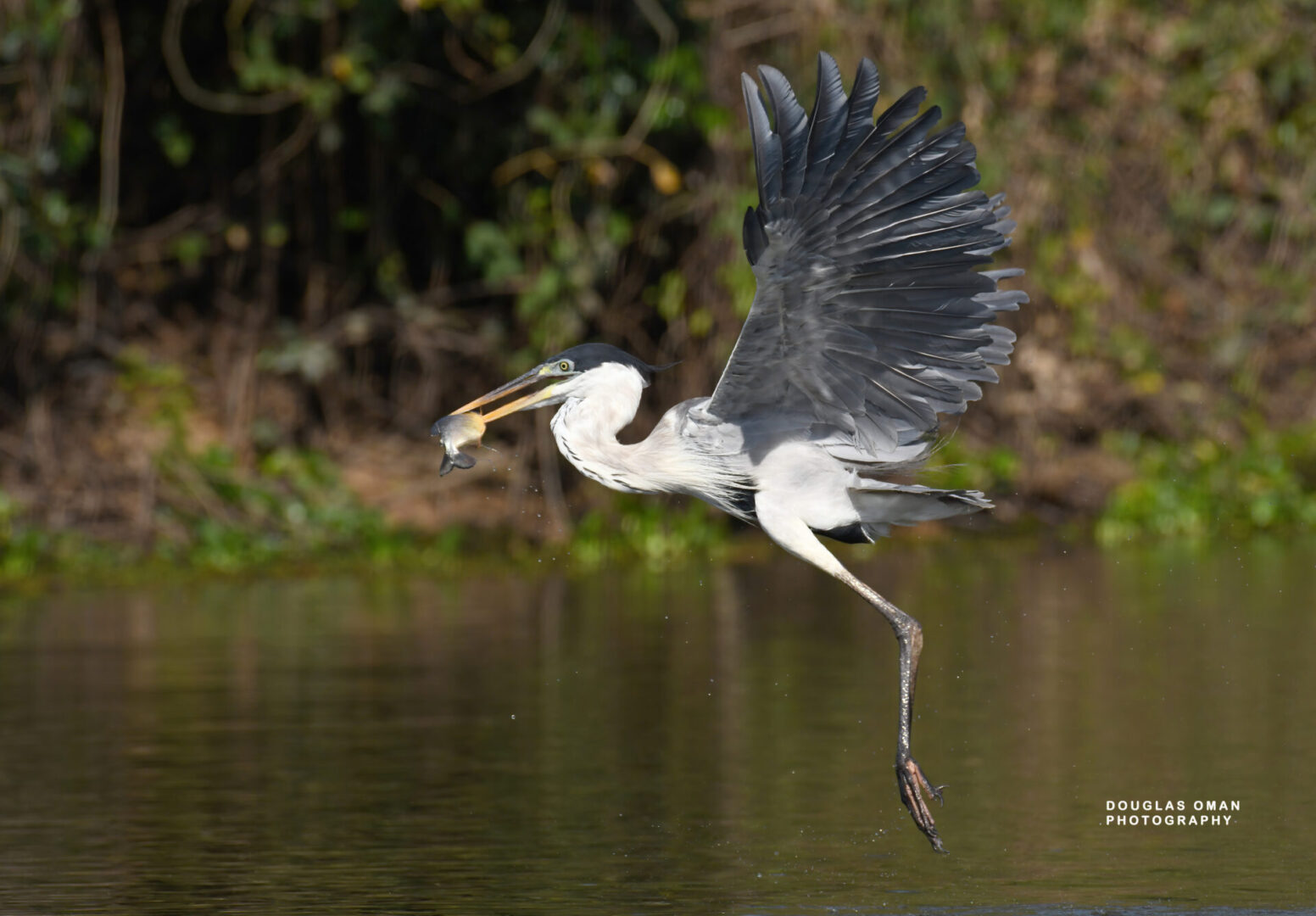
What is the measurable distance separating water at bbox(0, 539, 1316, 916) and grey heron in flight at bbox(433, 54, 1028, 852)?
0.57 meters

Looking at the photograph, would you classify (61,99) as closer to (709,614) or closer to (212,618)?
(212,618)

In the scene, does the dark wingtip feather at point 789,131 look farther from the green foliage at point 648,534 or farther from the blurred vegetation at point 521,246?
the green foliage at point 648,534

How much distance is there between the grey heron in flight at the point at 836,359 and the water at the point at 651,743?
1.86ft

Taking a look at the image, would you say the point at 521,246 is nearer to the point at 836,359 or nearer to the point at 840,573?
the point at 840,573

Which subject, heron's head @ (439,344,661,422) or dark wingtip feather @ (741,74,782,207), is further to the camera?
heron's head @ (439,344,661,422)

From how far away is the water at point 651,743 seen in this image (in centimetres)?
547

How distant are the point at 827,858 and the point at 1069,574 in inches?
239

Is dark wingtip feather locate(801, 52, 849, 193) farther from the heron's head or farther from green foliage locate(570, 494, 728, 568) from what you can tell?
green foliage locate(570, 494, 728, 568)

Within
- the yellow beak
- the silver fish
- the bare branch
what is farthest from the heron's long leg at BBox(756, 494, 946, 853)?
the bare branch

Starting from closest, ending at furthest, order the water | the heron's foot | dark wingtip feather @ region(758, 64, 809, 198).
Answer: dark wingtip feather @ region(758, 64, 809, 198) → the water → the heron's foot

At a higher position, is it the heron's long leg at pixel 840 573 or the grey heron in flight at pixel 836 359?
the grey heron in flight at pixel 836 359

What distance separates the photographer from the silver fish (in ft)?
19.3

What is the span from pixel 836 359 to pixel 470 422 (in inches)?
40.2

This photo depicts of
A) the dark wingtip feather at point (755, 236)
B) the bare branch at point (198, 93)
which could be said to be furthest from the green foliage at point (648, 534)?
the dark wingtip feather at point (755, 236)
